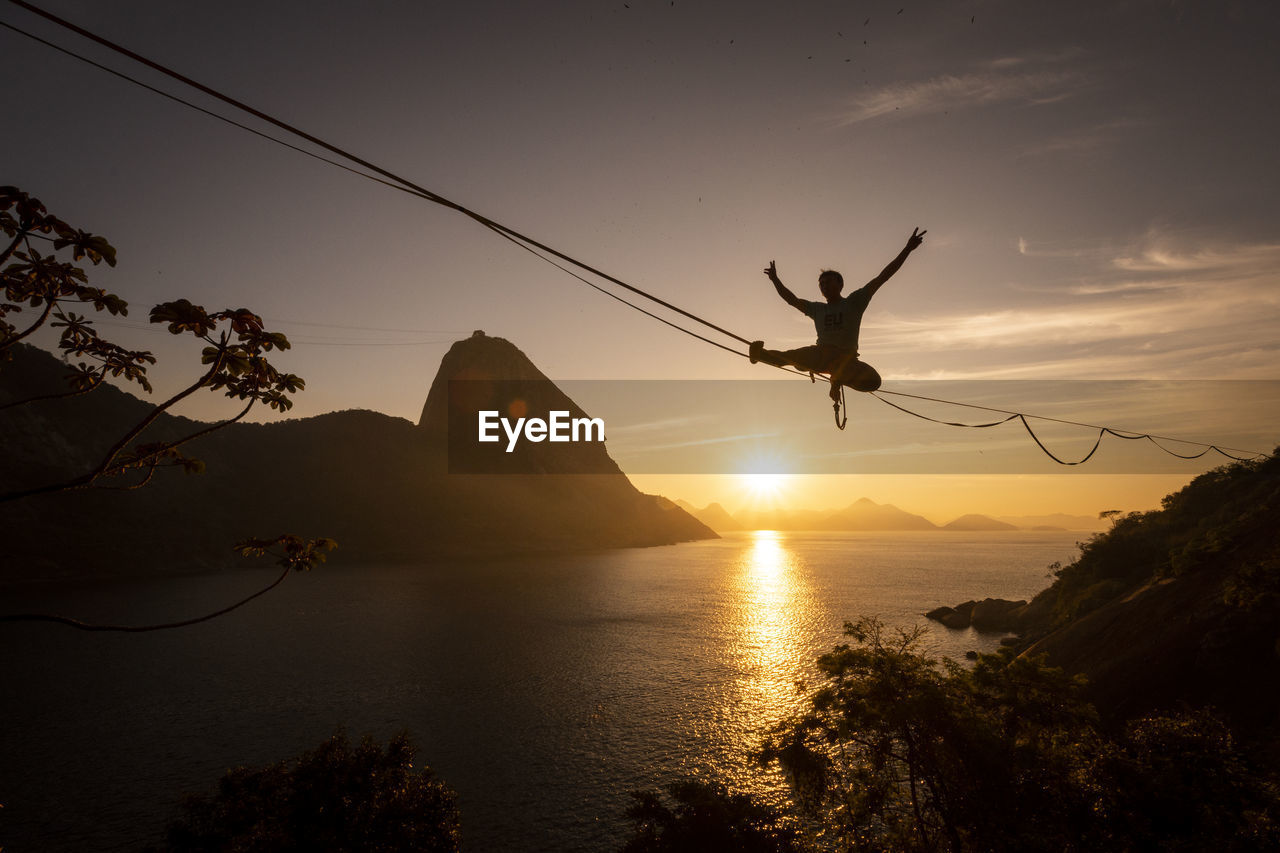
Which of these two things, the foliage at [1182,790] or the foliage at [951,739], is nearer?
the foliage at [1182,790]

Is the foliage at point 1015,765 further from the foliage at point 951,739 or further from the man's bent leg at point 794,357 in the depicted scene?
the man's bent leg at point 794,357

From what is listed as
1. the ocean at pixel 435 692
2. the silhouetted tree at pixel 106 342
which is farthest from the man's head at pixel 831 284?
the ocean at pixel 435 692

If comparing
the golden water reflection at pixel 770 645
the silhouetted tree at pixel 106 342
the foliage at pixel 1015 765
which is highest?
the silhouetted tree at pixel 106 342

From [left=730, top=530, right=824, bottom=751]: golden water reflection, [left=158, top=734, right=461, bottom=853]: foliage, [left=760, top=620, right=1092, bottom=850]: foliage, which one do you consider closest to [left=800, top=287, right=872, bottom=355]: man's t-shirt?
[left=760, top=620, right=1092, bottom=850]: foliage

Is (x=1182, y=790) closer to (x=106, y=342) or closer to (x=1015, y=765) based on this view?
(x=1015, y=765)

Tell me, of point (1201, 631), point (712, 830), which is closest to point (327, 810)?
point (712, 830)

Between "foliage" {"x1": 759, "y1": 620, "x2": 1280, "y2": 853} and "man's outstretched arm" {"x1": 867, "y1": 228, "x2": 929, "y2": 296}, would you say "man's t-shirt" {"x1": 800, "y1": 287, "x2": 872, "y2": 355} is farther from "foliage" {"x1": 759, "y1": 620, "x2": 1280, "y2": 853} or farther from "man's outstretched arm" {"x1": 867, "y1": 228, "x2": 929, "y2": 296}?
"foliage" {"x1": 759, "y1": 620, "x2": 1280, "y2": 853}
